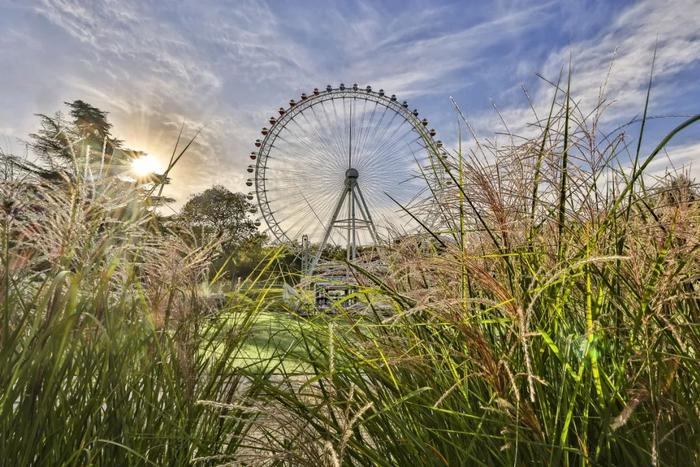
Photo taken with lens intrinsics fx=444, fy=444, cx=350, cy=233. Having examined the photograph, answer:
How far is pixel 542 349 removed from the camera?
1021 mm

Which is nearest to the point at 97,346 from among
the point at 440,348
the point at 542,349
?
the point at 440,348

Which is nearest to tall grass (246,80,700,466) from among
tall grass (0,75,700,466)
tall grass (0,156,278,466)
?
tall grass (0,75,700,466)

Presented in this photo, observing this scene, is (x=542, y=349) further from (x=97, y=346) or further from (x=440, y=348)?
(x=97, y=346)

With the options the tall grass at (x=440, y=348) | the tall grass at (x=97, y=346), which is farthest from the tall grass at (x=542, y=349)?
the tall grass at (x=97, y=346)

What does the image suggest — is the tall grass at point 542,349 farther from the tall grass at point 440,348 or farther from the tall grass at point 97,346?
the tall grass at point 97,346

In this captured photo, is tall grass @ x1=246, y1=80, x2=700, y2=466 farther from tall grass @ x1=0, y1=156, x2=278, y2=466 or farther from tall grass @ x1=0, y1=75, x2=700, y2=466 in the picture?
tall grass @ x1=0, y1=156, x2=278, y2=466

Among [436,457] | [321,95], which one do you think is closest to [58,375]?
[436,457]

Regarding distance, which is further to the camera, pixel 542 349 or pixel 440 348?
pixel 440 348

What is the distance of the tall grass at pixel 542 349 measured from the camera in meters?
0.93

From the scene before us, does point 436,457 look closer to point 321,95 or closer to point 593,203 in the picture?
point 593,203

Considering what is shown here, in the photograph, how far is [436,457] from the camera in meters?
1.07

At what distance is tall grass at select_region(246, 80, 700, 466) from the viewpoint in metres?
0.93

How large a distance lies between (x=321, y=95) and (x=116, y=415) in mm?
15740

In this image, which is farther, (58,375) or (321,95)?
(321,95)
